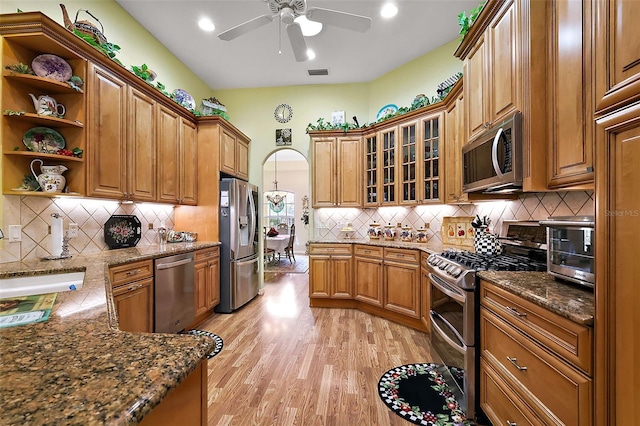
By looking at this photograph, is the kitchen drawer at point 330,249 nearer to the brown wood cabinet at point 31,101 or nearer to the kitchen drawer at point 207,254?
the kitchen drawer at point 207,254

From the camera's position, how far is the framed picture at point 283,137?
4.70 metres

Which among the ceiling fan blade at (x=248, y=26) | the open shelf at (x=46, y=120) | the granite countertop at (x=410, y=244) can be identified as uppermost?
the ceiling fan blade at (x=248, y=26)

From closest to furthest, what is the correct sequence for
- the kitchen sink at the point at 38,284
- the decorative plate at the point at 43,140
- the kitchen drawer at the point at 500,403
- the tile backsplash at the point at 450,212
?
the kitchen drawer at the point at 500,403 → the kitchen sink at the point at 38,284 → the tile backsplash at the point at 450,212 → the decorative plate at the point at 43,140

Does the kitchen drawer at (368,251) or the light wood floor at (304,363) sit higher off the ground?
the kitchen drawer at (368,251)

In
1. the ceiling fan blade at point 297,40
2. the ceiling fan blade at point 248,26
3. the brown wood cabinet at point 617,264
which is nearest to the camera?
the brown wood cabinet at point 617,264

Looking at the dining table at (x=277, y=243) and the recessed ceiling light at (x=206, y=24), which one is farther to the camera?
the dining table at (x=277, y=243)

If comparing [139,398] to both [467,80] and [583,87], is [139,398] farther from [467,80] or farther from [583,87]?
[467,80]

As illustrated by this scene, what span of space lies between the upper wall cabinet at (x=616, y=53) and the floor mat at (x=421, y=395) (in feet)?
5.78

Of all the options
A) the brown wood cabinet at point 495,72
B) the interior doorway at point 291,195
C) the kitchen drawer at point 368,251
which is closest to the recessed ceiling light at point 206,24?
the brown wood cabinet at point 495,72

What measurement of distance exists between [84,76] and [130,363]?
267cm

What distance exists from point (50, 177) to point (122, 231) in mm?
965

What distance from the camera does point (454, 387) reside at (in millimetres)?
2006

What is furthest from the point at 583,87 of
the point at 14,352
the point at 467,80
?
the point at 14,352

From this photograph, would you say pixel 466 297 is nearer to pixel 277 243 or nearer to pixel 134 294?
pixel 134 294
